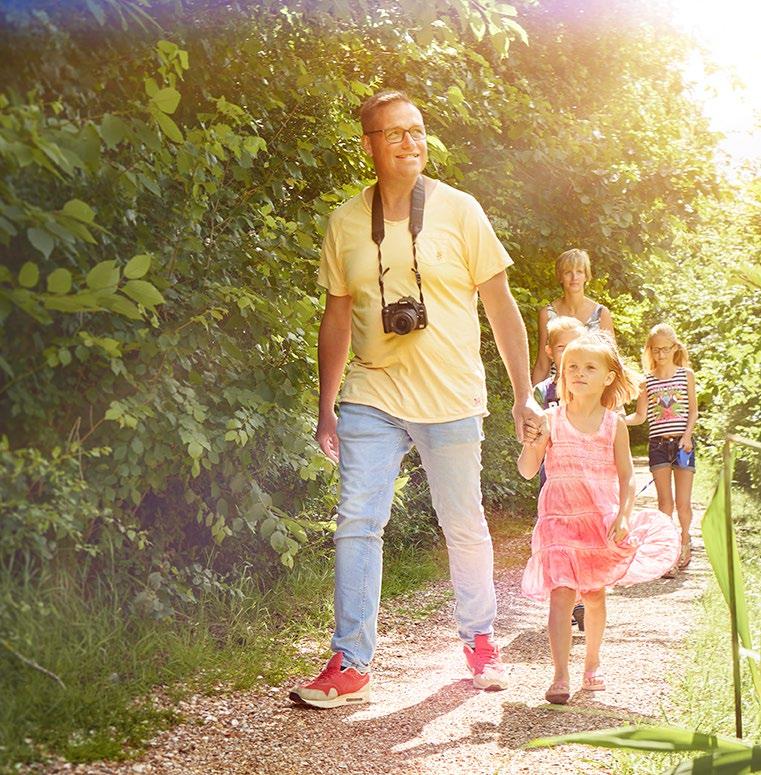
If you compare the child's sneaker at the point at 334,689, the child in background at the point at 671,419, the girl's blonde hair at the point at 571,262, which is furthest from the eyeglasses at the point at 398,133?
the child in background at the point at 671,419

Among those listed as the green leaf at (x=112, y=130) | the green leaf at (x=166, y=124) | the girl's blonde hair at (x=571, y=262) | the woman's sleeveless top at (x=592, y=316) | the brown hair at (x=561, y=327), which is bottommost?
the brown hair at (x=561, y=327)

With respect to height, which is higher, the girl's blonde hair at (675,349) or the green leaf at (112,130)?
the green leaf at (112,130)

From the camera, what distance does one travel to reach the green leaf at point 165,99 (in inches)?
126

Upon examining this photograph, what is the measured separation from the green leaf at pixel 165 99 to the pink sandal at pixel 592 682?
8.51 feet

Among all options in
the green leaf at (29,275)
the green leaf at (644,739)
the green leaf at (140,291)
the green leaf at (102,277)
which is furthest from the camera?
the green leaf at (140,291)

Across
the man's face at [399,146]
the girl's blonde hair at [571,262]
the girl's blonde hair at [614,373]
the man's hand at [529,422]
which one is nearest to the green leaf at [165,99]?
the man's face at [399,146]

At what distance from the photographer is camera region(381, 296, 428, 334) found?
4121 millimetres

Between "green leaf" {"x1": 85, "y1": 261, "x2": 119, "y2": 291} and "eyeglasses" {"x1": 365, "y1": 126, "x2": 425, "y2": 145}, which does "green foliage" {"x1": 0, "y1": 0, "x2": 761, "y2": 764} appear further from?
"eyeglasses" {"x1": 365, "y1": 126, "x2": 425, "y2": 145}

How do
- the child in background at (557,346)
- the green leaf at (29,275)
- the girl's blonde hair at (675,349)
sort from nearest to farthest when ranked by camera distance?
the green leaf at (29,275)
the child in background at (557,346)
the girl's blonde hair at (675,349)

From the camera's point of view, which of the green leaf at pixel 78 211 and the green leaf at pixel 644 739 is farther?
the green leaf at pixel 78 211

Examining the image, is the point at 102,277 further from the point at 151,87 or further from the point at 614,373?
the point at 614,373

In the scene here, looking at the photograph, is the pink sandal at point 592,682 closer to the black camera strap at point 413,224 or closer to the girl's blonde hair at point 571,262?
the black camera strap at point 413,224

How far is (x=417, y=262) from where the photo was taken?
4.19 meters

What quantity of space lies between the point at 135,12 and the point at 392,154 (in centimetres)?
125
